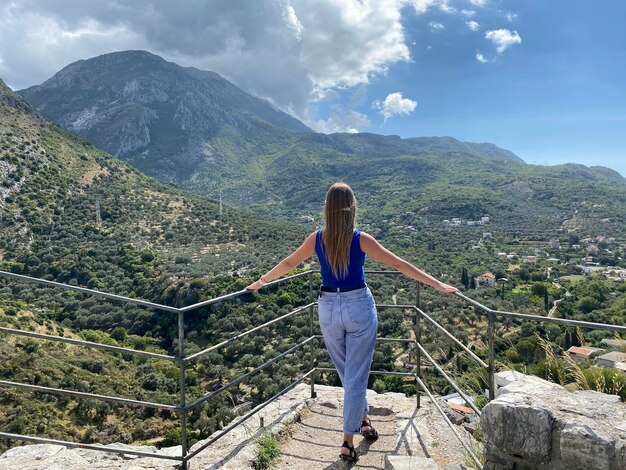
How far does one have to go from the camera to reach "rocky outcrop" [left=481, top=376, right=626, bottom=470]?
1.86 meters

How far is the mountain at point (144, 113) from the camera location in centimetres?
14750

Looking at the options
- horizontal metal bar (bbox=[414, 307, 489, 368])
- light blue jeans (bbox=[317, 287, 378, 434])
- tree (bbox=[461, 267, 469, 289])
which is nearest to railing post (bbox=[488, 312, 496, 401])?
horizontal metal bar (bbox=[414, 307, 489, 368])

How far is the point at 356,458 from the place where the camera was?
315 cm

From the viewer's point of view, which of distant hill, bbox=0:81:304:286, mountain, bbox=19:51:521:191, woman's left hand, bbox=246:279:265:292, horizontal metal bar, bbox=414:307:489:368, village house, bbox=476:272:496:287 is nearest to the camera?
horizontal metal bar, bbox=414:307:489:368

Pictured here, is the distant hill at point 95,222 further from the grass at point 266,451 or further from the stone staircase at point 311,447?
the grass at point 266,451

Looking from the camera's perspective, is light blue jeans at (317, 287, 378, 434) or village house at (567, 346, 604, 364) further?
village house at (567, 346, 604, 364)

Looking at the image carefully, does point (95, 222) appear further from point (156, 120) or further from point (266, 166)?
point (156, 120)

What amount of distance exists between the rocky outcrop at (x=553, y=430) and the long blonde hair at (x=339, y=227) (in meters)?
1.21

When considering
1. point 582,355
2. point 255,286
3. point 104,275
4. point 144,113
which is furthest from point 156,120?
point 582,355

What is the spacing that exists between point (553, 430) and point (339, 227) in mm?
1599

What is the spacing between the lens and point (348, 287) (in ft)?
9.16

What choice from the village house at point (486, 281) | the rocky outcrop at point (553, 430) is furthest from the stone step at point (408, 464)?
the village house at point (486, 281)

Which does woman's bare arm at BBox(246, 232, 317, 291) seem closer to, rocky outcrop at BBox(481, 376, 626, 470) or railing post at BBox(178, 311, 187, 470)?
railing post at BBox(178, 311, 187, 470)

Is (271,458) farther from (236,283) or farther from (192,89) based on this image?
(192,89)
